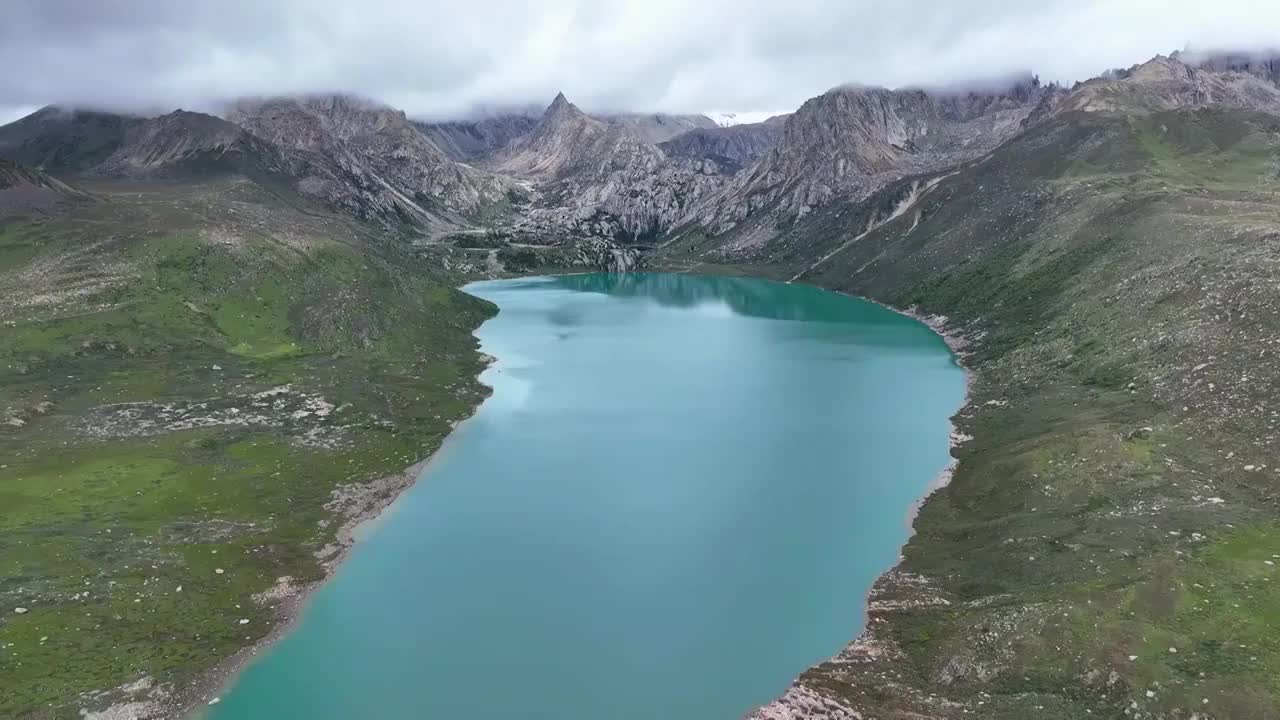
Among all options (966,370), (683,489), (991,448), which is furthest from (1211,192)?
(683,489)

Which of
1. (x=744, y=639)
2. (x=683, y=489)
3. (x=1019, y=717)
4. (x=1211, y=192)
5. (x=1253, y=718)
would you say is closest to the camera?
(x=1253, y=718)

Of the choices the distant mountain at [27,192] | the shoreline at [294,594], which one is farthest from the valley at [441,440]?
the distant mountain at [27,192]

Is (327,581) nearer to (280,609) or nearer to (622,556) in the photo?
(280,609)

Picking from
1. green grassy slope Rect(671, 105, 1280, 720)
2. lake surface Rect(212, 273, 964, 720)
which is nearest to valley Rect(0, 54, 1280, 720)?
green grassy slope Rect(671, 105, 1280, 720)

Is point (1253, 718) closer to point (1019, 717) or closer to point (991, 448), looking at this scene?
point (1019, 717)

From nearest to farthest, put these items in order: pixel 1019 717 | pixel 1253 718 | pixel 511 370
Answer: pixel 1253 718 < pixel 1019 717 < pixel 511 370

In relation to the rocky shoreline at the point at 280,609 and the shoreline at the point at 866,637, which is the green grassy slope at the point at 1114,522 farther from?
the rocky shoreline at the point at 280,609
